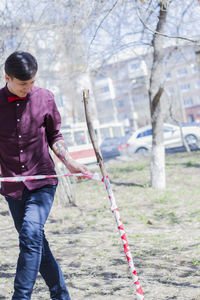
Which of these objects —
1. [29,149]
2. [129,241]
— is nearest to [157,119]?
[129,241]

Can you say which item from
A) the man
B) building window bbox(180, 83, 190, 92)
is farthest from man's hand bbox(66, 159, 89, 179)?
building window bbox(180, 83, 190, 92)

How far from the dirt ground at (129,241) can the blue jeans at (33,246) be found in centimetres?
98

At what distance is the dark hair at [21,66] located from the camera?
265 centimetres

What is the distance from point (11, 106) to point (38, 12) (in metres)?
7.08

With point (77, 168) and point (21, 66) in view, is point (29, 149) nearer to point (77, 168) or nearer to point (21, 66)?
point (77, 168)

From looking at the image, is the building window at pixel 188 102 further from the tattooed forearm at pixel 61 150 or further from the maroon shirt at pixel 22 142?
the maroon shirt at pixel 22 142

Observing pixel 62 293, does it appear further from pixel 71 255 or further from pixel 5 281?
pixel 71 255

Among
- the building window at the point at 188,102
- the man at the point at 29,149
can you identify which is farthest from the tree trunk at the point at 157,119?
the building window at the point at 188,102

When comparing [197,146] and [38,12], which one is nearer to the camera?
[38,12]

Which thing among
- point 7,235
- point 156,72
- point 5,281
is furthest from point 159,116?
point 5,281

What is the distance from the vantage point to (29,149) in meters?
2.87

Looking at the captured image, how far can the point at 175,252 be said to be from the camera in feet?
17.2

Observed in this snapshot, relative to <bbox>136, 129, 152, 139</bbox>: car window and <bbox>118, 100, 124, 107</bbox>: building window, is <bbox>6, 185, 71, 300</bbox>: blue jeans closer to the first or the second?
<bbox>136, 129, 152, 139</bbox>: car window

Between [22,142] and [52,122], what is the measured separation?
263mm
